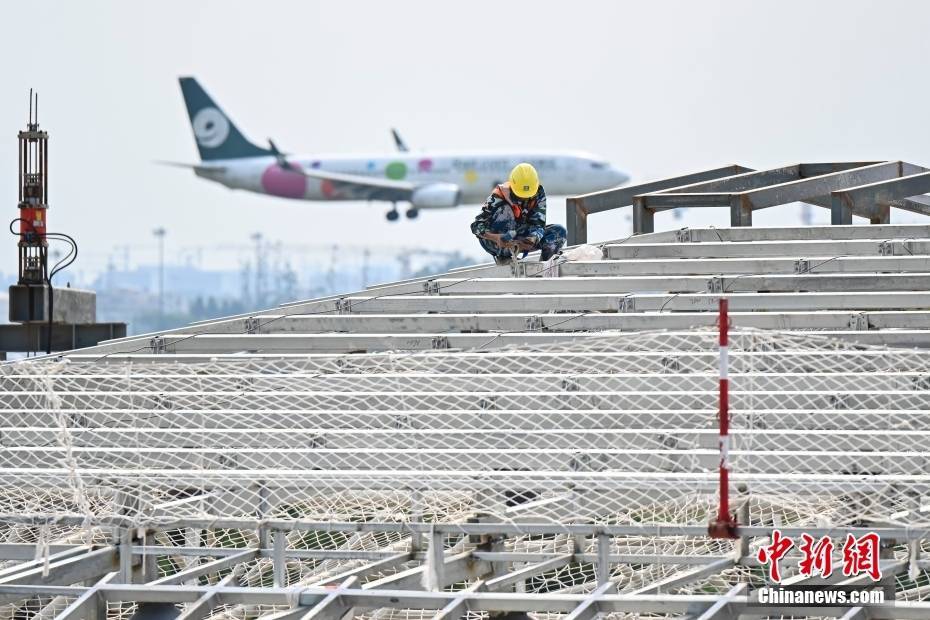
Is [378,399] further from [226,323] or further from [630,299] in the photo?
[226,323]

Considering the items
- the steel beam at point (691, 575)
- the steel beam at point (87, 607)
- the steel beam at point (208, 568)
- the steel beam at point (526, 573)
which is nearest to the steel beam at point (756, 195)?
the steel beam at point (526, 573)

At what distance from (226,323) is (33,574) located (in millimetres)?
7577

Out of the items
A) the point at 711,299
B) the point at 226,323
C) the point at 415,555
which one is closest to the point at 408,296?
the point at 226,323

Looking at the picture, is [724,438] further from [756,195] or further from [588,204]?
[588,204]

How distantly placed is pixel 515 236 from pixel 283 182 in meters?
125

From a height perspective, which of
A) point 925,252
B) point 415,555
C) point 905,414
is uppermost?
point 925,252

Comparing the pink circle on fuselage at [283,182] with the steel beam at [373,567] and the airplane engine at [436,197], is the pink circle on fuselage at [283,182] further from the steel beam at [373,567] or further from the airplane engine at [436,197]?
the steel beam at [373,567]

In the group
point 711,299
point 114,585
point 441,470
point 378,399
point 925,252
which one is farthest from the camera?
point 925,252

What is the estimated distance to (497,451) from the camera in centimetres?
1391

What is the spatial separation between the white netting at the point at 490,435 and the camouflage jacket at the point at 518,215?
385 cm

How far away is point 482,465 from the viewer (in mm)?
13945

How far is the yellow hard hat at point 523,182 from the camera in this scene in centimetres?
1942

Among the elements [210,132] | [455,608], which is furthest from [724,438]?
[210,132]

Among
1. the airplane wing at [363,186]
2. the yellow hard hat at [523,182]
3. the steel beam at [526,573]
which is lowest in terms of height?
the steel beam at [526,573]
